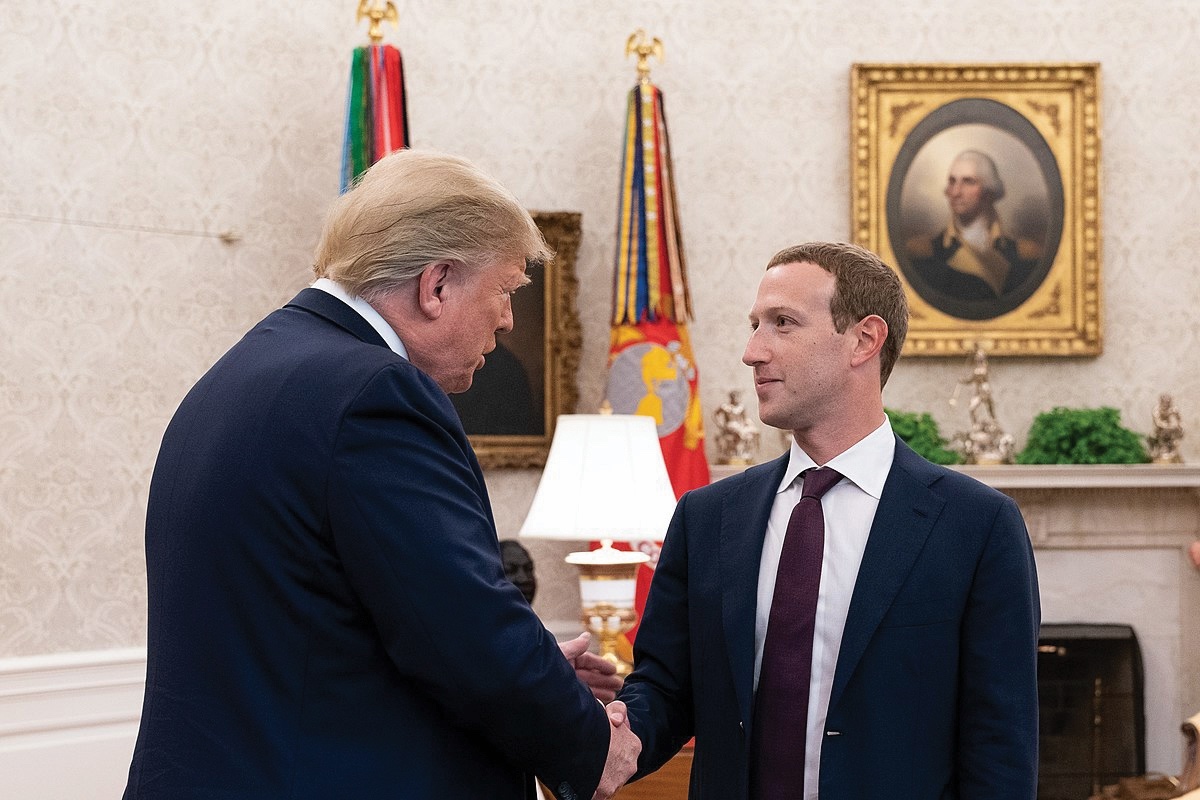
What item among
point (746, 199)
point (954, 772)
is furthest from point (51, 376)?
point (954, 772)

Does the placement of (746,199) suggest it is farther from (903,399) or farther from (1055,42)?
(1055,42)

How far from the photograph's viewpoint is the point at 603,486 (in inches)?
145

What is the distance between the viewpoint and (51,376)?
473cm

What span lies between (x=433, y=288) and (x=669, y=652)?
0.81 m

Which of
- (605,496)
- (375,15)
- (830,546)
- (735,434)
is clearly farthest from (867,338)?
(375,15)

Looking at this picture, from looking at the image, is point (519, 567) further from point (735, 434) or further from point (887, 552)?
point (887, 552)

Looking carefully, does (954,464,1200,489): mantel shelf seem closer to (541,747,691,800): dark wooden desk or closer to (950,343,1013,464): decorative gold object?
(950,343,1013,464): decorative gold object

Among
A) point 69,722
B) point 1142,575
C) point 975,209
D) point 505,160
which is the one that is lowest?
point 69,722

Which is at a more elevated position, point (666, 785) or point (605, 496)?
point (605, 496)

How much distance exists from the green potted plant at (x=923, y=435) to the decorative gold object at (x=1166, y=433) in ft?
2.76

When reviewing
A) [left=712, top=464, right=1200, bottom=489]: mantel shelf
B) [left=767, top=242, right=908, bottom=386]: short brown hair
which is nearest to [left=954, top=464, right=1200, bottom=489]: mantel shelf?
[left=712, top=464, right=1200, bottom=489]: mantel shelf

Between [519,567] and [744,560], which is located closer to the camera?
[744,560]

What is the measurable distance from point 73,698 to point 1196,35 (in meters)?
Answer: 5.42

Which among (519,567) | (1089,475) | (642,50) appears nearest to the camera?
(519,567)
